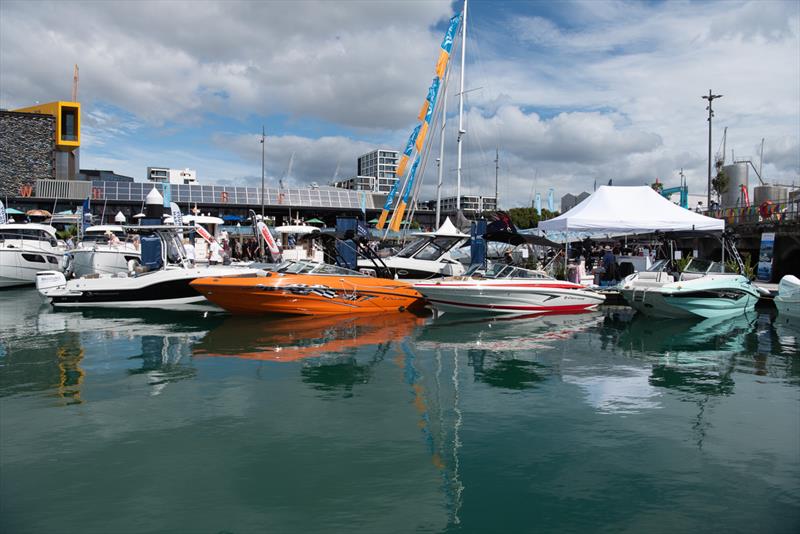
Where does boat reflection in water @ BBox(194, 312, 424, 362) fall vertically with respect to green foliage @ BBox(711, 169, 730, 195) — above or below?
below

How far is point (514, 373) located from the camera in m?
10.5

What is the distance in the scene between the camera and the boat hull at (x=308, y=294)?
1534 cm

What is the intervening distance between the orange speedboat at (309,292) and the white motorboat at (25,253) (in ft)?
45.3

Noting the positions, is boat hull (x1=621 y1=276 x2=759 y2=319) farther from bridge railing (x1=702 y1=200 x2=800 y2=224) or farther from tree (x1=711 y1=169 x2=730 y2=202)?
tree (x1=711 y1=169 x2=730 y2=202)

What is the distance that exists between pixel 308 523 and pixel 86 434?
359 centimetres

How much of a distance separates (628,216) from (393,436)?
587 inches

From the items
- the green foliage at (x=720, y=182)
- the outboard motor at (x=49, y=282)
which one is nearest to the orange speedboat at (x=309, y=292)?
the outboard motor at (x=49, y=282)

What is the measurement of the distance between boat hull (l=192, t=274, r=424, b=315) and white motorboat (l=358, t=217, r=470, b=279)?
281 centimetres

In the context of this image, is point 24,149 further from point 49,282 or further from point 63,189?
point 49,282

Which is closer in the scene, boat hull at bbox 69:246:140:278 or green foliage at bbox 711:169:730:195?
boat hull at bbox 69:246:140:278

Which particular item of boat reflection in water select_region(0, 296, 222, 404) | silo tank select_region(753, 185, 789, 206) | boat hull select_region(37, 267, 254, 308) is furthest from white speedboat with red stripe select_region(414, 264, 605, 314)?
silo tank select_region(753, 185, 789, 206)

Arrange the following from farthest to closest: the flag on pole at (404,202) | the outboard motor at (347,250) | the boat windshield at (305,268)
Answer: the flag on pole at (404,202)
the outboard motor at (347,250)
the boat windshield at (305,268)

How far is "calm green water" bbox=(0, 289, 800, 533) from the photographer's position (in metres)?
5.20

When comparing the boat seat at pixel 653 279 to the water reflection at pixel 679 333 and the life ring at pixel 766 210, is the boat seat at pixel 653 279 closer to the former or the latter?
the water reflection at pixel 679 333
